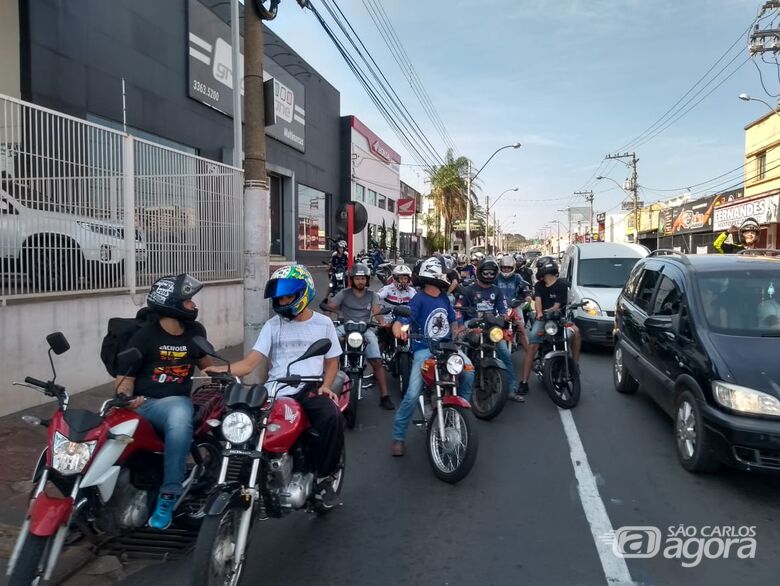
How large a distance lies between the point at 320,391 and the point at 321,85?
23292 mm

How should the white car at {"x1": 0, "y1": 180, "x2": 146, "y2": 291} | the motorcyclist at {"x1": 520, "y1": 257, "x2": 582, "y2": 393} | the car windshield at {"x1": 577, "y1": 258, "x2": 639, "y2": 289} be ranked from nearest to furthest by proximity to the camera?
the white car at {"x1": 0, "y1": 180, "x2": 146, "y2": 291} < the motorcyclist at {"x1": 520, "y1": 257, "x2": 582, "y2": 393} < the car windshield at {"x1": 577, "y1": 258, "x2": 639, "y2": 289}

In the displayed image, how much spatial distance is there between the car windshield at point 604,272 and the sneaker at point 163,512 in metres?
9.39

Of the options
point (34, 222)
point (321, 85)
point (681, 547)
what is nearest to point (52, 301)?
point (34, 222)

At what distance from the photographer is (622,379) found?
24.2 ft

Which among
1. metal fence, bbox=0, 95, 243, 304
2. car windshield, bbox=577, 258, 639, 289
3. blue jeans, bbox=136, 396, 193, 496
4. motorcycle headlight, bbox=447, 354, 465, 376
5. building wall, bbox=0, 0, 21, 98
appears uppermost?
building wall, bbox=0, 0, 21, 98

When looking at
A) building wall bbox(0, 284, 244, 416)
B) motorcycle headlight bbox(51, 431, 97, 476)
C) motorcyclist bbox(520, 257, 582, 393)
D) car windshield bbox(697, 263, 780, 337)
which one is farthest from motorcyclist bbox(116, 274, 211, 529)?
motorcyclist bbox(520, 257, 582, 393)

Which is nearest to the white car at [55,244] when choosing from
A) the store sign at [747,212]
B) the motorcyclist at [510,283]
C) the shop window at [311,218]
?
the motorcyclist at [510,283]

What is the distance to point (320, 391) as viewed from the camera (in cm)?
367

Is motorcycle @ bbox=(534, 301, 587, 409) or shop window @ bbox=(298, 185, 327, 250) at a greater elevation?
shop window @ bbox=(298, 185, 327, 250)

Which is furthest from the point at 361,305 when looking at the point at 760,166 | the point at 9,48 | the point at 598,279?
the point at 760,166

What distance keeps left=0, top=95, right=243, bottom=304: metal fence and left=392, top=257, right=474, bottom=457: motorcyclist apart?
12.7 ft

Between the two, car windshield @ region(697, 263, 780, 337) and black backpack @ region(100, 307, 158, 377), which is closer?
black backpack @ region(100, 307, 158, 377)

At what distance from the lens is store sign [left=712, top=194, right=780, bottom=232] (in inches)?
946

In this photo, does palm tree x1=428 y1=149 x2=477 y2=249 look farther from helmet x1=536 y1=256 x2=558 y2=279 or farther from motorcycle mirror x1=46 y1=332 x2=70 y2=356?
motorcycle mirror x1=46 y1=332 x2=70 y2=356
